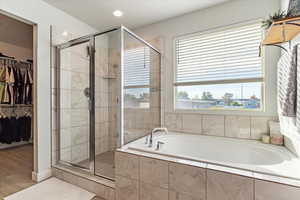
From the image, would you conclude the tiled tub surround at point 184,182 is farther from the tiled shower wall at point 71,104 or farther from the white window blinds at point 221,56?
the white window blinds at point 221,56

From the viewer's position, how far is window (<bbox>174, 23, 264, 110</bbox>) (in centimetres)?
203

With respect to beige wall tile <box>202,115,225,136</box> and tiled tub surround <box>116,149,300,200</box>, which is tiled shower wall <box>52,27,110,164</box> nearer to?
tiled tub surround <box>116,149,300,200</box>

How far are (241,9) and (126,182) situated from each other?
8.70 ft

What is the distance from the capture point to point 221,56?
222 cm

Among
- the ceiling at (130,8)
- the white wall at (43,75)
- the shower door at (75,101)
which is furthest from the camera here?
the shower door at (75,101)

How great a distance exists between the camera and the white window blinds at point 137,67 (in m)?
1.97

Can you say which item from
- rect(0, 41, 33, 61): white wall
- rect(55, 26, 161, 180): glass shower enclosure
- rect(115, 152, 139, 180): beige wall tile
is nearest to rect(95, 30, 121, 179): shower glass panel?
rect(55, 26, 161, 180): glass shower enclosure

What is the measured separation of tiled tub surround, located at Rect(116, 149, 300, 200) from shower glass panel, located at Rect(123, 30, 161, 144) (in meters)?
0.42

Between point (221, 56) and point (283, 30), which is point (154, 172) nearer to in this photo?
point (283, 30)

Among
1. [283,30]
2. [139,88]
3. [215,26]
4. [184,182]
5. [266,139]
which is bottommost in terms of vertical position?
[184,182]

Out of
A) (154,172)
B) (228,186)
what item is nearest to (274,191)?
(228,186)

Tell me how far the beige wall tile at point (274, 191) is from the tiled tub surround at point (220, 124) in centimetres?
113

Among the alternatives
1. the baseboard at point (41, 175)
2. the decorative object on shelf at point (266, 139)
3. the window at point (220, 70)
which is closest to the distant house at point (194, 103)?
the window at point (220, 70)

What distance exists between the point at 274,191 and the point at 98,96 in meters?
2.16
